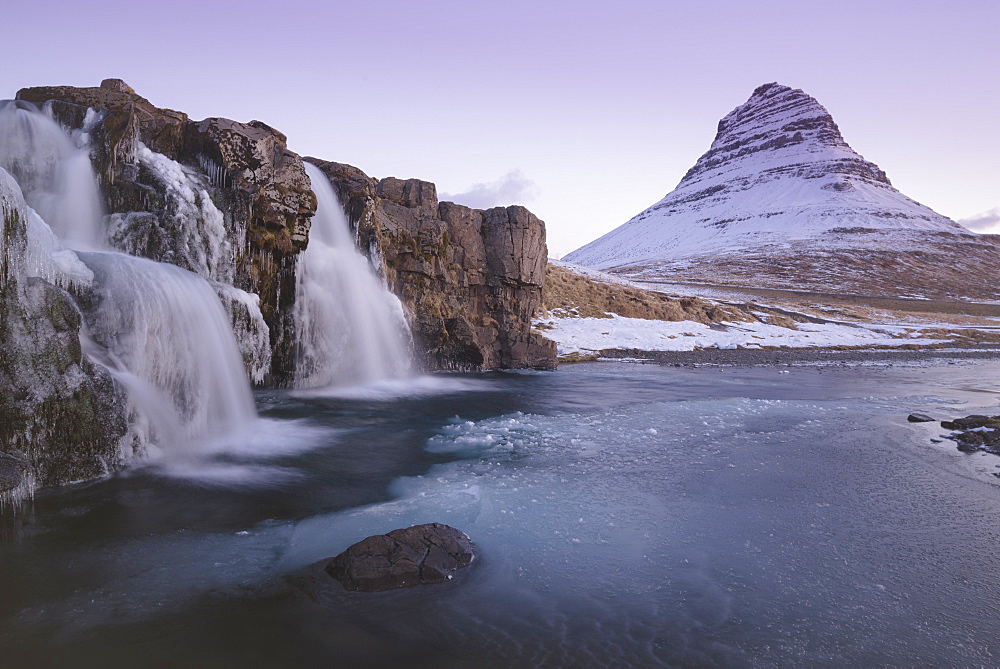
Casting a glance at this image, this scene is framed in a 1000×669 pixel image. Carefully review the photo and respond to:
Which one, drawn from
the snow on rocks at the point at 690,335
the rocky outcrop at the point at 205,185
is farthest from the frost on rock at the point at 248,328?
the snow on rocks at the point at 690,335

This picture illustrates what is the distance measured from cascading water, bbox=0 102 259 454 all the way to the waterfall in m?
0.02

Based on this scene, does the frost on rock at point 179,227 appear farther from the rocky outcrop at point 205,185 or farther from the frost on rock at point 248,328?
the frost on rock at point 248,328

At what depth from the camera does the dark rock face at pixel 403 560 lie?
243 inches

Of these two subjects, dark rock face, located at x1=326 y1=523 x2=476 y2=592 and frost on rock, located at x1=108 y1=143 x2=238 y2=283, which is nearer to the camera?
dark rock face, located at x1=326 y1=523 x2=476 y2=592

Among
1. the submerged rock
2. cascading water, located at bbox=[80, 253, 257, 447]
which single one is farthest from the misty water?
cascading water, located at bbox=[80, 253, 257, 447]

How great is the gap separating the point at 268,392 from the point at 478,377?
30.6 feet

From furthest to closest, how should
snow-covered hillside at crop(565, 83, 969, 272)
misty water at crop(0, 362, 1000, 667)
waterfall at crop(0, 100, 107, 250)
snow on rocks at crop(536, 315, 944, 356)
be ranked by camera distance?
snow-covered hillside at crop(565, 83, 969, 272) → snow on rocks at crop(536, 315, 944, 356) → waterfall at crop(0, 100, 107, 250) → misty water at crop(0, 362, 1000, 667)

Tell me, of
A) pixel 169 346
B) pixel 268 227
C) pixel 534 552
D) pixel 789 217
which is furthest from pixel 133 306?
pixel 789 217

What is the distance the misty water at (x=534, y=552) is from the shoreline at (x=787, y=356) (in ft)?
60.5

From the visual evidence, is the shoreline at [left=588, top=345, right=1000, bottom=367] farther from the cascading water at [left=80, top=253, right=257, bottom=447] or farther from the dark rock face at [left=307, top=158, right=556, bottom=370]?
the cascading water at [left=80, top=253, right=257, bottom=447]

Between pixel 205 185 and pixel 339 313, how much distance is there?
19.6ft

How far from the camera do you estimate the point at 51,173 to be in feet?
46.0

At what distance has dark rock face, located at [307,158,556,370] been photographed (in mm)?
23922

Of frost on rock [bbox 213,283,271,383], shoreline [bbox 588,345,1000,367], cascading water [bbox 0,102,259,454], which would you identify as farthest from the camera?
shoreline [bbox 588,345,1000,367]
